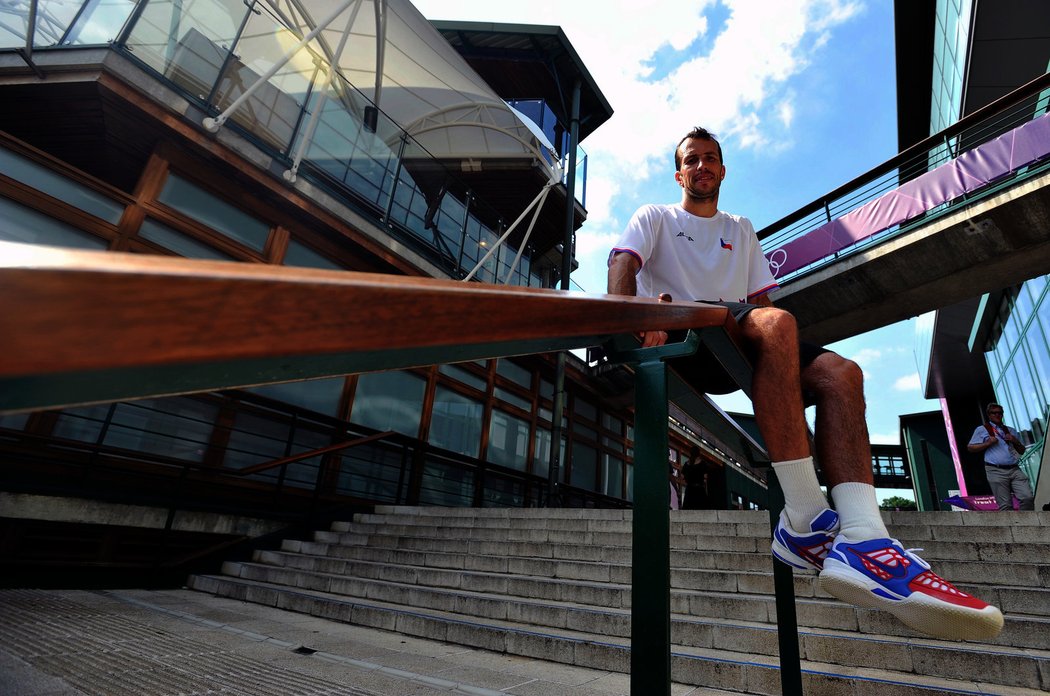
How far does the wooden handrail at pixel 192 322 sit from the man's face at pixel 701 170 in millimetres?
1850

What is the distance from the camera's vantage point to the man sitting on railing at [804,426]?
1.11 m

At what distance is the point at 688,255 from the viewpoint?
208 cm

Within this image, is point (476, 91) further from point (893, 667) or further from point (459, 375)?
point (893, 667)

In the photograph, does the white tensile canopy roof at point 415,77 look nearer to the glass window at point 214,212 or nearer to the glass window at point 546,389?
the glass window at point 214,212

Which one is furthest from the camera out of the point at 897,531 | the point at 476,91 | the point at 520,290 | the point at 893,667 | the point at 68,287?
the point at 476,91

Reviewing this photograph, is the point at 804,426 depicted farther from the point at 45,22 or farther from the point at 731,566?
the point at 45,22

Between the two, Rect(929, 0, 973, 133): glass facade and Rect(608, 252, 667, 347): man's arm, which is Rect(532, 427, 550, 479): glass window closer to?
Rect(608, 252, 667, 347): man's arm

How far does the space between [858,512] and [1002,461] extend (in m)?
8.09

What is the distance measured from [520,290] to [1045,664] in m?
2.97

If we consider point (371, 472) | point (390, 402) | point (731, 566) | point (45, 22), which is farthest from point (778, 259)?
point (45, 22)

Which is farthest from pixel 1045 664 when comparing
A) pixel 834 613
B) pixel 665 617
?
pixel 665 617

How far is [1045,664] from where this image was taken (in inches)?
84.7

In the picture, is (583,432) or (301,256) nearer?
(301,256)

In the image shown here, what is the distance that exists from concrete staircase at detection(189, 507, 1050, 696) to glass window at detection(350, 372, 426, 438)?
2.96 m
